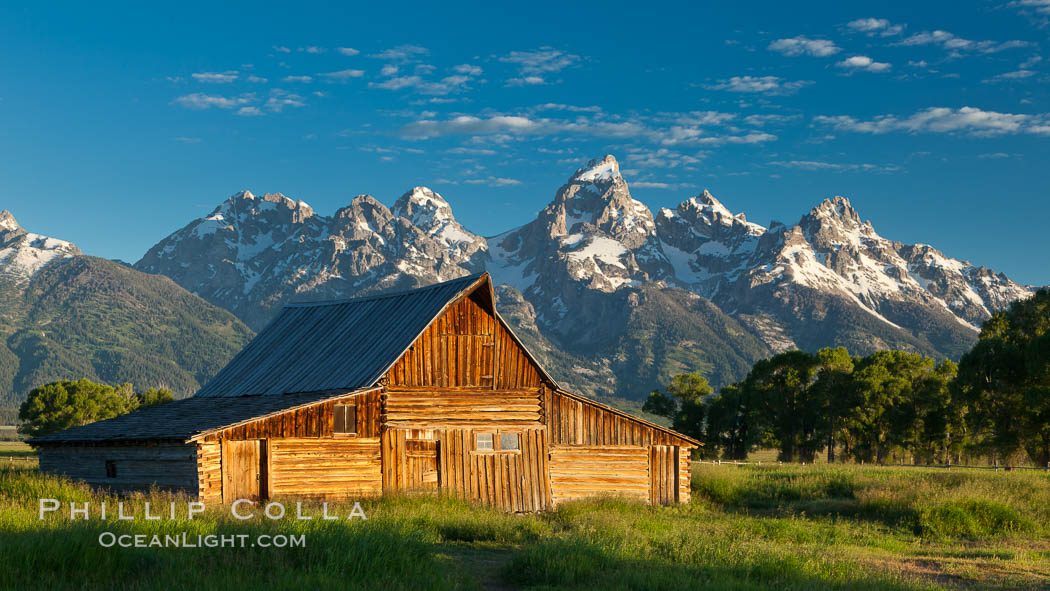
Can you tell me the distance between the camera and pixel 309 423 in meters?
26.6

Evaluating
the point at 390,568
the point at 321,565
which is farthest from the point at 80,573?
the point at 390,568

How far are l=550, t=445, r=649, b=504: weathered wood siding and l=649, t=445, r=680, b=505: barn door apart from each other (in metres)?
0.27

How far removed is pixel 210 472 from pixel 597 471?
1317 centimetres

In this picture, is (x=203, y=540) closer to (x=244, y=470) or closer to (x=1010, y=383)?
(x=244, y=470)

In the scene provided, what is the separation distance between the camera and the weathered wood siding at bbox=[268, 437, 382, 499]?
1023 inches

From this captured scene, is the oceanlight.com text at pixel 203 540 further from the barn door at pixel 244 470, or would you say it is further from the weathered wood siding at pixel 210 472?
the barn door at pixel 244 470

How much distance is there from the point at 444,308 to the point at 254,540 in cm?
1604

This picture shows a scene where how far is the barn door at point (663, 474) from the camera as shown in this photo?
32.3 metres

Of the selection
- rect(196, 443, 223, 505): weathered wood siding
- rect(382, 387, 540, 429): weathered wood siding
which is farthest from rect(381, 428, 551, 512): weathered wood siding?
rect(196, 443, 223, 505): weathered wood siding

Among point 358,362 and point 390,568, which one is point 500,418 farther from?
point 390,568

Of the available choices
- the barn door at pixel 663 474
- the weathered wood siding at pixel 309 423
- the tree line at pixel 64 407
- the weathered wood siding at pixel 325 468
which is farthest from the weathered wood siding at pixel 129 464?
the tree line at pixel 64 407

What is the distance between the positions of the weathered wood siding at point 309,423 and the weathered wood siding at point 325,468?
0.25m

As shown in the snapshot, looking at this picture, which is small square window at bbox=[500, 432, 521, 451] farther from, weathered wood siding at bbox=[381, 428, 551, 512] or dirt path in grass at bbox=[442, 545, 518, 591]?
dirt path in grass at bbox=[442, 545, 518, 591]

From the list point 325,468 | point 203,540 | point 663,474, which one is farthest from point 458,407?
point 203,540
